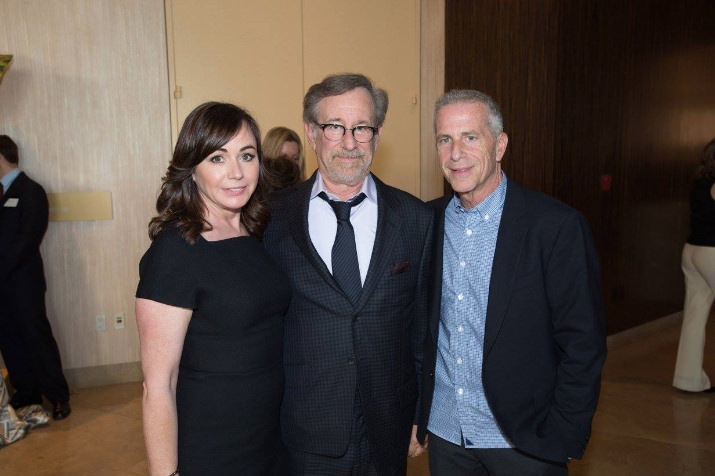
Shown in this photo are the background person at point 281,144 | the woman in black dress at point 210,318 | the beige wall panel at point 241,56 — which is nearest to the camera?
the woman in black dress at point 210,318

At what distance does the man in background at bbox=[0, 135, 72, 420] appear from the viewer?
174 inches

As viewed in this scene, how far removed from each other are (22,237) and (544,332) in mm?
3919

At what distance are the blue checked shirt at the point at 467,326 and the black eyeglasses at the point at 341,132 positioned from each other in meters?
0.42

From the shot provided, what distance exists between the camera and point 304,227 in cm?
210

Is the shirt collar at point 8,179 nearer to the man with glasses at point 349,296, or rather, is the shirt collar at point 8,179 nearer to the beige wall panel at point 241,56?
the beige wall panel at point 241,56

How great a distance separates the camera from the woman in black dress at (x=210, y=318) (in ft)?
5.56

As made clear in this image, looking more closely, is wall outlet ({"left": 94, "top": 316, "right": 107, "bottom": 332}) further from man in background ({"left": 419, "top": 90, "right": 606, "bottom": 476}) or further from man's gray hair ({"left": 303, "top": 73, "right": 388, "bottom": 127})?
man in background ({"left": 419, "top": 90, "right": 606, "bottom": 476})

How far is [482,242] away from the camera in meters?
2.03

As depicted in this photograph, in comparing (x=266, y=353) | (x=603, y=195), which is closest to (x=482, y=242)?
(x=266, y=353)

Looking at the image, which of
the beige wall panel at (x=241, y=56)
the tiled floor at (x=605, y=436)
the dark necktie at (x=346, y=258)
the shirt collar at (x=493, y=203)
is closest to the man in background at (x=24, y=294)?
the tiled floor at (x=605, y=436)

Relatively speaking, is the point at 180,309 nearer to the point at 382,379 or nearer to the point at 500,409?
the point at 382,379

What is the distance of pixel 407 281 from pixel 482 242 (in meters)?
0.29

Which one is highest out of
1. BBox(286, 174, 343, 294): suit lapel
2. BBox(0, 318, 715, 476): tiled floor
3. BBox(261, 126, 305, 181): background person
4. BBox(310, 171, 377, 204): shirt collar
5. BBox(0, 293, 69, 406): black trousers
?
BBox(261, 126, 305, 181): background person

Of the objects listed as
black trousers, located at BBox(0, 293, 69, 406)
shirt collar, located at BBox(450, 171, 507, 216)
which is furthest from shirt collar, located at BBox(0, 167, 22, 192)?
shirt collar, located at BBox(450, 171, 507, 216)
